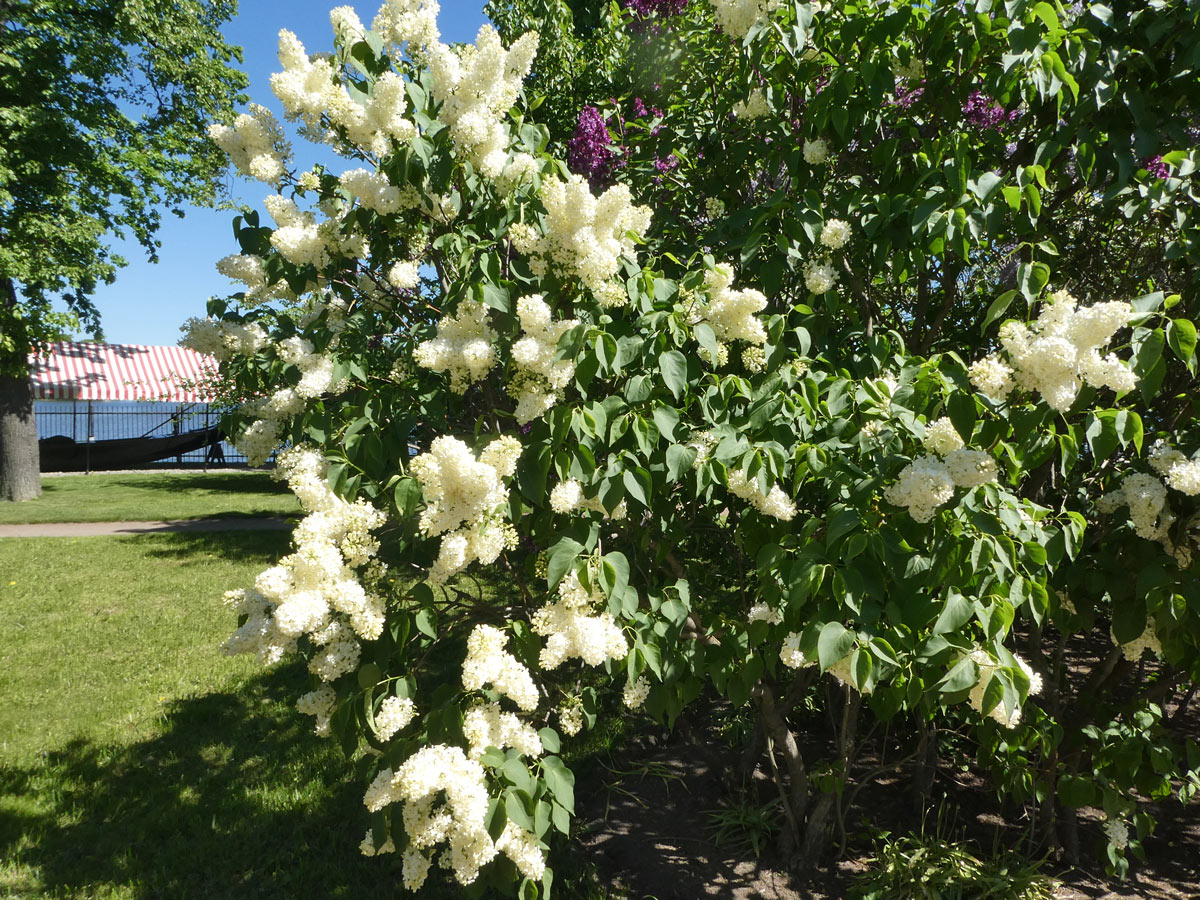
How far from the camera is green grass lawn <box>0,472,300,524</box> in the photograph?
43.1 ft

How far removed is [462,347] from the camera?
2.44 metres

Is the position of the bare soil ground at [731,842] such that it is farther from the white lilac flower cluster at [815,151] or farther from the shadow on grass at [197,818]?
the white lilac flower cluster at [815,151]

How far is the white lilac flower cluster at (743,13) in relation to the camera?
2893mm

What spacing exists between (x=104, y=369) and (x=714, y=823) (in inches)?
1060

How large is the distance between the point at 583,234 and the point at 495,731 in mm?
1462

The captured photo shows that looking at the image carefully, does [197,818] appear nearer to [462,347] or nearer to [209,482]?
[462,347]

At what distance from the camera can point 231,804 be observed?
12.9 ft

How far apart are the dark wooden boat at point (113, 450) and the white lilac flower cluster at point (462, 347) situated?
2041 cm

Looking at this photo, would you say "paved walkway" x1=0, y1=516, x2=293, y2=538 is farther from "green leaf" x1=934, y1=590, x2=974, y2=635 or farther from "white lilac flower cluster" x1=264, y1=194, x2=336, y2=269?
"green leaf" x1=934, y1=590, x2=974, y2=635

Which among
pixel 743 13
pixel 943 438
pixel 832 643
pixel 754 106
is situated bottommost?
pixel 832 643

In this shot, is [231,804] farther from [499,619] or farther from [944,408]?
[944,408]

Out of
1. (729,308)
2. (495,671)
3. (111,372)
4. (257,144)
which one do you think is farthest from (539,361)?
(111,372)

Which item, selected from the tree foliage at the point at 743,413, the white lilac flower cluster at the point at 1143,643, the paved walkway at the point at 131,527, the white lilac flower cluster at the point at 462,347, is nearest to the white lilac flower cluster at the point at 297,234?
the tree foliage at the point at 743,413

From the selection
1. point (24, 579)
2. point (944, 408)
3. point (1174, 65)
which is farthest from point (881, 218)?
point (24, 579)
